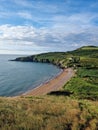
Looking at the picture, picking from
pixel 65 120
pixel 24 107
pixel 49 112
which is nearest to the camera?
pixel 65 120

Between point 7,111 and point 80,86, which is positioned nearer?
point 7,111

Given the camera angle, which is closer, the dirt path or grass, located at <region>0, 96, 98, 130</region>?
grass, located at <region>0, 96, 98, 130</region>

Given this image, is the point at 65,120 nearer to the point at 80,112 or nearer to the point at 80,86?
the point at 80,112

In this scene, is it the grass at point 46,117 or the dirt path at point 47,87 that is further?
the dirt path at point 47,87

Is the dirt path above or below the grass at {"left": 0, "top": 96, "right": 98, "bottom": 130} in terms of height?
below

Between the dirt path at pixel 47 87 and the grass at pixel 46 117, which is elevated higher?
the grass at pixel 46 117

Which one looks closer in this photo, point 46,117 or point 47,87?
point 46,117

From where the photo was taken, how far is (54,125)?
66.5 feet

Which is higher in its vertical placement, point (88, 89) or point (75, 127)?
point (75, 127)

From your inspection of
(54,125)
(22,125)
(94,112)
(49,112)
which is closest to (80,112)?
(94,112)

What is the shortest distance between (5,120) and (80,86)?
58813 millimetres

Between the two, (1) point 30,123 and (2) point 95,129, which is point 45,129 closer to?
(1) point 30,123

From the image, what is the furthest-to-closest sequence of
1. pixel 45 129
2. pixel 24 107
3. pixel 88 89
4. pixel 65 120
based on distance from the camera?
1. pixel 88 89
2. pixel 24 107
3. pixel 65 120
4. pixel 45 129

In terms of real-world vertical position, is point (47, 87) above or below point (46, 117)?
below
